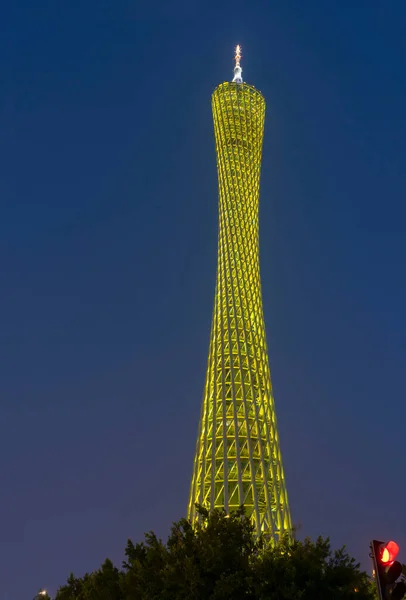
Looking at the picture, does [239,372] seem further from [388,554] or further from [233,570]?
[388,554]

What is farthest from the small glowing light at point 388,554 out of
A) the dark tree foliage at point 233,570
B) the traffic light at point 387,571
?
the dark tree foliage at point 233,570

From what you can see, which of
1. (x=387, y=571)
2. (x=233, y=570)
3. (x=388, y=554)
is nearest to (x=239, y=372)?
(x=233, y=570)

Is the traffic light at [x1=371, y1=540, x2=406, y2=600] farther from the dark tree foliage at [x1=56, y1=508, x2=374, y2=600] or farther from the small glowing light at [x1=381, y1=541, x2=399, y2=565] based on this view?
the dark tree foliage at [x1=56, y1=508, x2=374, y2=600]

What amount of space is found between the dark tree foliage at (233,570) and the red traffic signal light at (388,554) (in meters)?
13.9

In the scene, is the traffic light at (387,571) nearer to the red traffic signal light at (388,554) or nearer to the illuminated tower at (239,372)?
the red traffic signal light at (388,554)

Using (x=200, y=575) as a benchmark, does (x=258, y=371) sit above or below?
above

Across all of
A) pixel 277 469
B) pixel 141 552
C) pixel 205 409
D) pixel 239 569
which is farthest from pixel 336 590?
pixel 205 409

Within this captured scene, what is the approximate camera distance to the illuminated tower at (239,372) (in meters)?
40.6

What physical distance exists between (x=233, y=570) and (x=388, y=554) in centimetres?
1542

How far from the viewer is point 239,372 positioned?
4397cm

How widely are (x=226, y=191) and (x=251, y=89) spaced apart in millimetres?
11372

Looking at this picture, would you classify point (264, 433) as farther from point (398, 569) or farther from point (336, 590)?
point (398, 569)

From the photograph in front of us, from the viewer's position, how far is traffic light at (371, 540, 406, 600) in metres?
6.82

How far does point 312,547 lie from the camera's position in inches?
859
